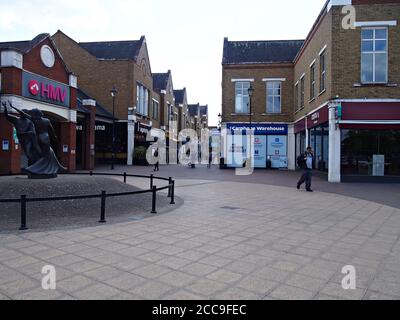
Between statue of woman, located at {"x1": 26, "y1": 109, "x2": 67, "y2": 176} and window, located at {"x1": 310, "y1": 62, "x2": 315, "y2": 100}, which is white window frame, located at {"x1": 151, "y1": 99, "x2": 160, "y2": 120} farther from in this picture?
statue of woman, located at {"x1": 26, "y1": 109, "x2": 67, "y2": 176}

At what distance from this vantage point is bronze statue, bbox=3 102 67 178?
988 centimetres

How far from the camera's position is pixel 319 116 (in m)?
20.5

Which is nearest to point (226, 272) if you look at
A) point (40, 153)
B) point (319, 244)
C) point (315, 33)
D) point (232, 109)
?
point (319, 244)

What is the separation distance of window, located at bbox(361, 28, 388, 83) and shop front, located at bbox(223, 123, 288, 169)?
1270 centimetres

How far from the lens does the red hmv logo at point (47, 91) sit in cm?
1925

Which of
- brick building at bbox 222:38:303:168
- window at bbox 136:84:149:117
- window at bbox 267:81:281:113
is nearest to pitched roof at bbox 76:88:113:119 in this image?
window at bbox 136:84:149:117

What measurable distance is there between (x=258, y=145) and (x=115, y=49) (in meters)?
17.8

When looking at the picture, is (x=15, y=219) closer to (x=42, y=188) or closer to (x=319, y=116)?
(x=42, y=188)

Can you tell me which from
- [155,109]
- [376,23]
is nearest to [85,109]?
[155,109]

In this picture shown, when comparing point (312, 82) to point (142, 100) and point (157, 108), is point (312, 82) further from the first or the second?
point (157, 108)

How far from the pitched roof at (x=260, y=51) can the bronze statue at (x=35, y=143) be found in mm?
23362

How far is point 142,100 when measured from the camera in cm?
3794

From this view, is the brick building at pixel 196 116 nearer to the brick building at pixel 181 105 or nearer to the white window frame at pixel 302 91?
the brick building at pixel 181 105

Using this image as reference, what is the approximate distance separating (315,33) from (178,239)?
19658 millimetres
